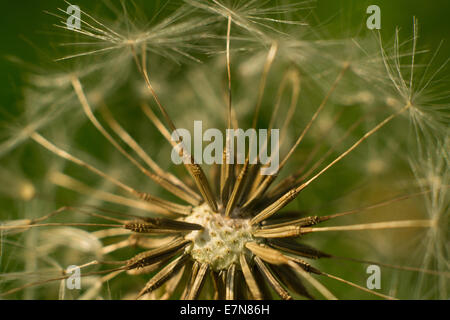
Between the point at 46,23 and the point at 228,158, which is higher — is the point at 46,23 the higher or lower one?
the higher one

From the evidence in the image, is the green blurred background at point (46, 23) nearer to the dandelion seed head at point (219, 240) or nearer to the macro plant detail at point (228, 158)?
the macro plant detail at point (228, 158)

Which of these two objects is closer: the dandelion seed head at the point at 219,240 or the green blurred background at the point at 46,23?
the dandelion seed head at the point at 219,240

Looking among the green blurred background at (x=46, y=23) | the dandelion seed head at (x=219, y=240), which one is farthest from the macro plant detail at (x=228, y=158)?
the green blurred background at (x=46, y=23)

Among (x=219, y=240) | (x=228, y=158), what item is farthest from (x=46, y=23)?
(x=219, y=240)

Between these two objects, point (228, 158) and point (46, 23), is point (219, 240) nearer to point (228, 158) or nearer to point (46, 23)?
point (228, 158)

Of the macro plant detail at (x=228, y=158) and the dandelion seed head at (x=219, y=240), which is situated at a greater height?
the macro plant detail at (x=228, y=158)

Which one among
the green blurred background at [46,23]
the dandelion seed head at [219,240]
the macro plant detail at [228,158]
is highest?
the green blurred background at [46,23]

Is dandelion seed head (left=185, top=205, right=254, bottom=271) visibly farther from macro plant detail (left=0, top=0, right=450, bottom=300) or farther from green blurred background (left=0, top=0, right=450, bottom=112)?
green blurred background (left=0, top=0, right=450, bottom=112)

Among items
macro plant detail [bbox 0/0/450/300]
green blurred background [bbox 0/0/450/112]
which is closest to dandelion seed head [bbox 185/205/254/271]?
macro plant detail [bbox 0/0/450/300]
